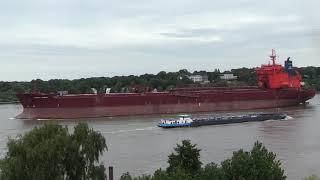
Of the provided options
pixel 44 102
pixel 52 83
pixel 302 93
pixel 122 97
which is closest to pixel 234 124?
pixel 122 97

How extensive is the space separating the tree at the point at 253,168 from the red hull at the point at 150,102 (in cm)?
4965

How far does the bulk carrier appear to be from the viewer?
64556 millimetres

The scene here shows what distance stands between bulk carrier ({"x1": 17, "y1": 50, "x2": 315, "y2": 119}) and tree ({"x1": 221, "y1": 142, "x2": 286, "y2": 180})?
4956cm

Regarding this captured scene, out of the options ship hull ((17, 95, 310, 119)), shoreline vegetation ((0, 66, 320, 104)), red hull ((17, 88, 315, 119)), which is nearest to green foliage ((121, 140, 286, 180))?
ship hull ((17, 95, 310, 119))

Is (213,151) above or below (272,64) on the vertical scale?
below

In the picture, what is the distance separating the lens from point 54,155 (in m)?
18.6

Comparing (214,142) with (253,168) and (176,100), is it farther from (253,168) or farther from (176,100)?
(176,100)

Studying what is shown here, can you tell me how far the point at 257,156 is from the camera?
A: 51.1ft

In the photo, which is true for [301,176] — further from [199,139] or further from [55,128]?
[199,139]

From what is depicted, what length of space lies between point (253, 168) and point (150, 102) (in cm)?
5322

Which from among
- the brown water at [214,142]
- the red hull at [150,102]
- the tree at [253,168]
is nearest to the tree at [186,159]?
the tree at [253,168]

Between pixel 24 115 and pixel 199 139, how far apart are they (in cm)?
3025

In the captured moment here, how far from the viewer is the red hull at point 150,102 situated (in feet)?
212

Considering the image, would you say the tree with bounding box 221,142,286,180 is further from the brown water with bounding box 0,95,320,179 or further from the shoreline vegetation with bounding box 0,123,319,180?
the brown water with bounding box 0,95,320,179
